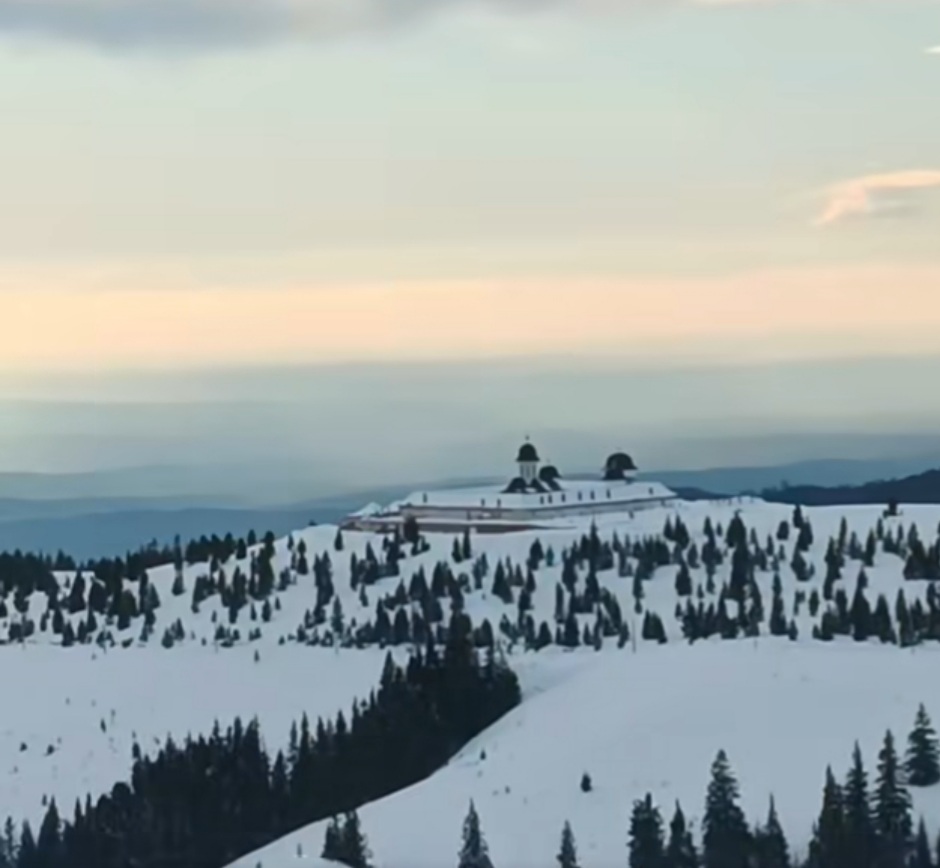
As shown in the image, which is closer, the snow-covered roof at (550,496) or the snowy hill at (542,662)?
the snowy hill at (542,662)

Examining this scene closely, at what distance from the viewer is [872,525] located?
124438 mm

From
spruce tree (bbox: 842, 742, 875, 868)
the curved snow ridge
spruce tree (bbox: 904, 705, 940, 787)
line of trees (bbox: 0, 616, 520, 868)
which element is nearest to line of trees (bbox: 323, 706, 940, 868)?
spruce tree (bbox: 842, 742, 875, 868)

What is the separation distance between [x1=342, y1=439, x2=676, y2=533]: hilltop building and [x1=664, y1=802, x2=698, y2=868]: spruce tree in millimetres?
64213

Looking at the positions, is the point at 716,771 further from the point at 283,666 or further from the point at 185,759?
the point at 283,666

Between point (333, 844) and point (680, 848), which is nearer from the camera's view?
point (680, 848)

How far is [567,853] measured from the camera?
72.1m

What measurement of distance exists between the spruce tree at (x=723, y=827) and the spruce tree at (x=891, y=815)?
10.9ft

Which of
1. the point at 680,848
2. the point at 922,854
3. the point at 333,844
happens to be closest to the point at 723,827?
the point at 680,848

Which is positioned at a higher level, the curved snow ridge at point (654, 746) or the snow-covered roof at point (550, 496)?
the snow-covered roof at point (550, 496)

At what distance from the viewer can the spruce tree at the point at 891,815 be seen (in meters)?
70.1

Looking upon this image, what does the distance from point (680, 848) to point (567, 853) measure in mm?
2955

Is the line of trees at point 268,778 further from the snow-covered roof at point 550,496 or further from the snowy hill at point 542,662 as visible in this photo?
the snow-covered roof at point 550,496

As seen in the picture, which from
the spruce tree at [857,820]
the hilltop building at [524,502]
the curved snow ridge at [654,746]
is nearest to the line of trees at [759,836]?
the spruce tree at [857,820]

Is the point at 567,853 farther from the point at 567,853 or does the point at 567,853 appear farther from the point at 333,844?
the point at 333,844
